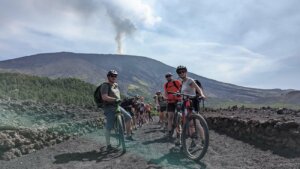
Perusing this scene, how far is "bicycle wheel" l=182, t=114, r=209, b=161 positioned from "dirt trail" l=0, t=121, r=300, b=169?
0.19 metres

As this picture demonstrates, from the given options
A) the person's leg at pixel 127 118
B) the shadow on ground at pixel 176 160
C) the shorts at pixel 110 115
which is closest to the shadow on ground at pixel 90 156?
the shorts at pixel 110 115

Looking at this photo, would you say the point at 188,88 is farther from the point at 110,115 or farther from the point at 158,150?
the point at 110,115

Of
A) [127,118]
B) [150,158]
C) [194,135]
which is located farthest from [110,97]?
[194,135]

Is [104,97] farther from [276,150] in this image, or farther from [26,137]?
[276,150]

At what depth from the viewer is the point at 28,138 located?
447 inches

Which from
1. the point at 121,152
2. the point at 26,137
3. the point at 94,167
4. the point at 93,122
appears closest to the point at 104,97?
the point at 121,152

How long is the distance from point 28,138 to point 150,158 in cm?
467

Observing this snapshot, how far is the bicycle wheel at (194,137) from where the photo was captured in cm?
745

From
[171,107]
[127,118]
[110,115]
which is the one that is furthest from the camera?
[171,107]

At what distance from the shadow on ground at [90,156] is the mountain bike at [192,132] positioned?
5.90 ft

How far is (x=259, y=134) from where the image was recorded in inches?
397

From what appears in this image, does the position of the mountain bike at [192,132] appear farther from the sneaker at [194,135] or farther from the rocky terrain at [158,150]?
the rocky terrain at [158,150]

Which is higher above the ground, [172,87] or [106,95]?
[172,87]

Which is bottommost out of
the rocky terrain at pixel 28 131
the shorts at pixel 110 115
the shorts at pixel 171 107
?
the rocky terrain at pixel 28 131
